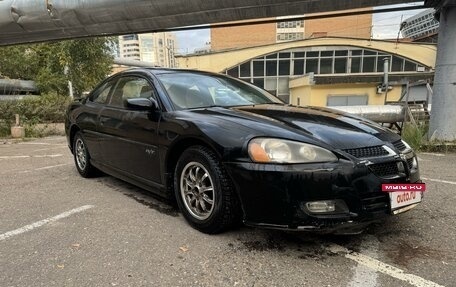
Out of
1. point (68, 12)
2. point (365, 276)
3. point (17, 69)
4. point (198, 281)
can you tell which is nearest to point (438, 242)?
point (365, 276)

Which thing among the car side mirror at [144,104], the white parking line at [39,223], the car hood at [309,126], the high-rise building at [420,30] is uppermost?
the high-rise building at [420,30]

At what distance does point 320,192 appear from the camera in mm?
2611

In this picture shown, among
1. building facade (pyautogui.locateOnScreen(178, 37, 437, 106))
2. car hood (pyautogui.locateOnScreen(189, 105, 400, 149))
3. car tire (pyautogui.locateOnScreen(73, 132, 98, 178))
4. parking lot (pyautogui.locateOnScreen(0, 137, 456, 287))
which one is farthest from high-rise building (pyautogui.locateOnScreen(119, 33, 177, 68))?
car hood (pyautogui.locateOnScreen(189, 105, 400, 149))

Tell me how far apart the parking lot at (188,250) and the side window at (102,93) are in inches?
52.5

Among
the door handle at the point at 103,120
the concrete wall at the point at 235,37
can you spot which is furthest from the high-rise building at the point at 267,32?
the door handle at the point at 103,120

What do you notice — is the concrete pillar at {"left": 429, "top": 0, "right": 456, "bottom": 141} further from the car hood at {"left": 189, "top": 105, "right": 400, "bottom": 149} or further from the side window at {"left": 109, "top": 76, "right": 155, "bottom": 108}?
the side window at {"left": 109, "top": 76, "right": 155, "bottom": 108}

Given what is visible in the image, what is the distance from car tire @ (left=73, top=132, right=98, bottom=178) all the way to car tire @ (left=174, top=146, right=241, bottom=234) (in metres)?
2.19

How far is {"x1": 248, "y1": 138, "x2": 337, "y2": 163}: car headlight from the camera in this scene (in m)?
2.67

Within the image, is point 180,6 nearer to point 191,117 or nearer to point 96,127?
point 96,127

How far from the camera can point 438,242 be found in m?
3.04

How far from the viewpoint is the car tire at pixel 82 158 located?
514 cm

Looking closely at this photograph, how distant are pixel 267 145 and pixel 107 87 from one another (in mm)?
2894

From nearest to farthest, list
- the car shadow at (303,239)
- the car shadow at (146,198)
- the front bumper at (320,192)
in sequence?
1. the front bumper at (320,192)
2. the car shadow at (303,239)
3. the car shadow at (146,198)

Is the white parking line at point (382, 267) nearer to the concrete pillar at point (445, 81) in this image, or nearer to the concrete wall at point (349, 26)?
the concrete pillar at point (445, 81)
